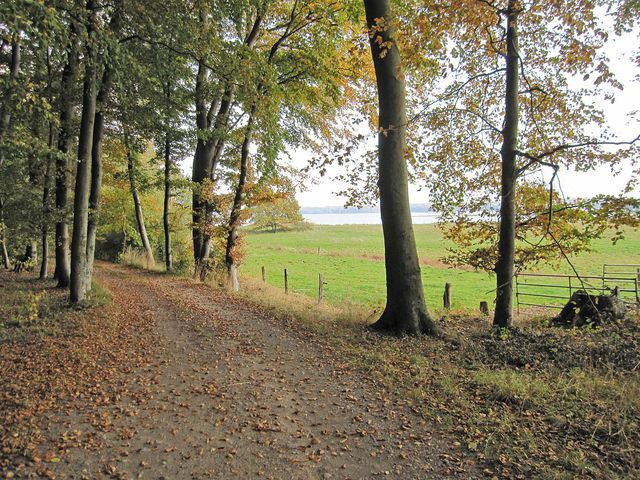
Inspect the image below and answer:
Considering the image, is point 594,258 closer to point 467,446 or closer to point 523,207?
point 523,207

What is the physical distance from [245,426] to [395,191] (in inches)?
208

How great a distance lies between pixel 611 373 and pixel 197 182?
16.0m

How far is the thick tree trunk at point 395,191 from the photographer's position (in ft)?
25.2

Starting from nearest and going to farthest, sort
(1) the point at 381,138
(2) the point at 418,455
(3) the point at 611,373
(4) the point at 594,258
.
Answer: (2) the point at 418,455 < (3) the point at 611,373 < (1) the point at 381,138 < (4) the point at 594,258

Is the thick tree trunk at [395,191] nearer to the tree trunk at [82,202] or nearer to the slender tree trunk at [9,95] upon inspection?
the slender tree trunk at [9,95]

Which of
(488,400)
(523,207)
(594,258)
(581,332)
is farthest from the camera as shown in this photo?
(594,258)

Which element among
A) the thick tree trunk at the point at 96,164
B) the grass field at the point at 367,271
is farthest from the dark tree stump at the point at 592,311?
the thick tree trunk at the point at 96,164

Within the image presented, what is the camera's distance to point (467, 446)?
12.6ft

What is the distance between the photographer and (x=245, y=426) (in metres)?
4.26

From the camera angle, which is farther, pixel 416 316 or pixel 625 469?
pixel 416 316

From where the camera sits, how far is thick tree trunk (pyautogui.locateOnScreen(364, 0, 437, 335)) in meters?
7.67

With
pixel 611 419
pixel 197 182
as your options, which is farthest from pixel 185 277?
pixel 611 419

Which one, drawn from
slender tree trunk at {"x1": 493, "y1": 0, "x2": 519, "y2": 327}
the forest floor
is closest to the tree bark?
the forest floor

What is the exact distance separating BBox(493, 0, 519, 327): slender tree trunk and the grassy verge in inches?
29.9
